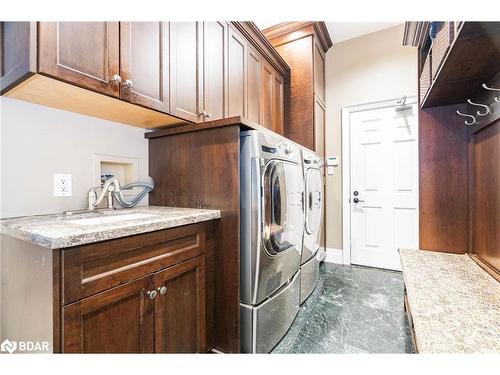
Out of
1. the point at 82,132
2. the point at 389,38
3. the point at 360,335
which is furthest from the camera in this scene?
the point at 389,38

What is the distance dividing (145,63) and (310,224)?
1875mm

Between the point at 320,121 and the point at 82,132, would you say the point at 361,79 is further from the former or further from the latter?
the point at 82,132

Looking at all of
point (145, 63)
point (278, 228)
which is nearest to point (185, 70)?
point (145, 63)

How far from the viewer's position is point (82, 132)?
4.72 feet

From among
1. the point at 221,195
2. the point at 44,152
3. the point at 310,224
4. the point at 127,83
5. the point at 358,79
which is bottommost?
the point at 310,224

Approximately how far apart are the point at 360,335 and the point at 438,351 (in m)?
1.09

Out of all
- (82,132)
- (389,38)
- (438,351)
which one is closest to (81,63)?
(82,132)

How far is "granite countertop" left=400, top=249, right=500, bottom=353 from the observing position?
0.80 metres

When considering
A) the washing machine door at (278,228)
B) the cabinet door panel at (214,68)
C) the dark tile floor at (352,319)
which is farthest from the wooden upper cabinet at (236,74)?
the dark tile floor at (352,319)

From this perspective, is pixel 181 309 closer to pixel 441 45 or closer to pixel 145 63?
pixel 145 63

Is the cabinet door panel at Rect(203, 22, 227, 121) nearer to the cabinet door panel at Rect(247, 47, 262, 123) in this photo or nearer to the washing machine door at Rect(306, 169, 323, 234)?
the cabinet door panel at Rect(247, 47, 262, 123)

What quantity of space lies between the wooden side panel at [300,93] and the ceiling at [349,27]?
0.35 m

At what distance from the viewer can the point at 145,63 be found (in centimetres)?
129

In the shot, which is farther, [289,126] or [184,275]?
[289,126]
